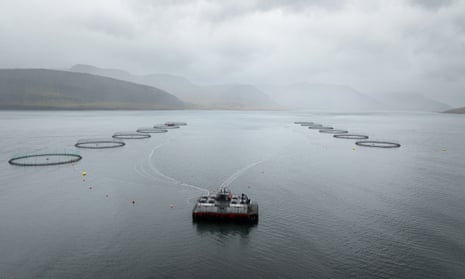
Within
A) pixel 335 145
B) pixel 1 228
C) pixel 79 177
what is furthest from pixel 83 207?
pixel 335 145

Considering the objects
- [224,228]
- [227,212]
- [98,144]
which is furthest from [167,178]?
[98,144]

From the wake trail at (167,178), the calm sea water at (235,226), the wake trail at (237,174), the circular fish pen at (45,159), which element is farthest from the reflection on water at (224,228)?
the circular fish pen at (45,159)

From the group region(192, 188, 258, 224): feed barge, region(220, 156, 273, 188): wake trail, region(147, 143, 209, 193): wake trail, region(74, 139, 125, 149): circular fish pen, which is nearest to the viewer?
region(192, 188, 258, 224): feed barge

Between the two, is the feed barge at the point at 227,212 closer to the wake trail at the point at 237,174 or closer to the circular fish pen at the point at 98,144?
the wake trail at the point at 237,174

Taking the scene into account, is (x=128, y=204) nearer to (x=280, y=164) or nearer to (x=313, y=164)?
(x=280, y=164)

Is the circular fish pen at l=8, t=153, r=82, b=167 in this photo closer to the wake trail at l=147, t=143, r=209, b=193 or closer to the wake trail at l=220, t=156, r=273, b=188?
the wake trail at l=147, t=143, r=209, b=193

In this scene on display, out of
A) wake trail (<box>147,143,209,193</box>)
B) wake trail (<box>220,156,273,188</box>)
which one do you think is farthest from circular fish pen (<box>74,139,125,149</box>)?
wake trail (<box>220,156,273,188</box>)
